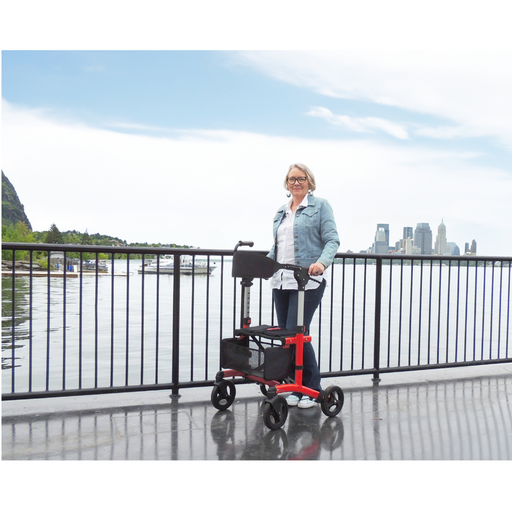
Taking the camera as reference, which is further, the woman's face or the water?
the water

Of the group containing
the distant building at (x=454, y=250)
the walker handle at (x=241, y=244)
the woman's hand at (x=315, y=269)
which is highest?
the walker handle at (x=241, y=244)

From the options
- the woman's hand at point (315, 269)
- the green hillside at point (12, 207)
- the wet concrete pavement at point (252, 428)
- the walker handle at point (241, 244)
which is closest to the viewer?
the wet concrete pavement at point (252, 428)

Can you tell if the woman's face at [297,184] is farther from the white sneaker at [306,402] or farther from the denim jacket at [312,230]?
the white sneaker at [306,402]

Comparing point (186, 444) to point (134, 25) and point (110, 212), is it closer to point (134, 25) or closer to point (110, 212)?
point (134, 25)

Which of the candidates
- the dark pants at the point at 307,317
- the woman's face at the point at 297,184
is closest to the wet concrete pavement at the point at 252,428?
the dark pants at the point at 307,317

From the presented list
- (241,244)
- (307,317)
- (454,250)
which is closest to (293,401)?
(307,317)

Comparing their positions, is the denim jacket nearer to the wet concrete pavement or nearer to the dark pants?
the dark pants

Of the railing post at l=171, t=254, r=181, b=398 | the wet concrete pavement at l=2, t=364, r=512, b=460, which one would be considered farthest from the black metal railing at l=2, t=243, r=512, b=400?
the wet concrete pavement at l=2, t=364, r=512, b=460

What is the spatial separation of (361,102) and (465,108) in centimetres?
1132

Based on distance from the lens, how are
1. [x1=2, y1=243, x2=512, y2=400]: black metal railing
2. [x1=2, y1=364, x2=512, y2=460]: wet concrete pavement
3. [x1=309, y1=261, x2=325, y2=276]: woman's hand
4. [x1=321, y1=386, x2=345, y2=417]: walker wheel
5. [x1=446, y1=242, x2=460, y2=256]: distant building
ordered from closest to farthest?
[x1=2, y1=364, x2=512, y2=460]: wet concrete pavement < [x1=309, y1=261, x2=325, y2=276]: woman's hand < [x1=321, y1=386, x2=345, y2=417]: walker wheel < [x1=2, y1=243, x2=512, y2=400]: black metal railing < [x1=446, y1=242, x2=460, y2=256]: distant building

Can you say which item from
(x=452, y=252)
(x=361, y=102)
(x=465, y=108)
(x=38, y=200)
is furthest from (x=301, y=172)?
(x=38, y=200)

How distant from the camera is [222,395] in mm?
2939

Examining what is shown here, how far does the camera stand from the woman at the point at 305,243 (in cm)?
294

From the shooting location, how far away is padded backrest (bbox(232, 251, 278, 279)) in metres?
2.75
